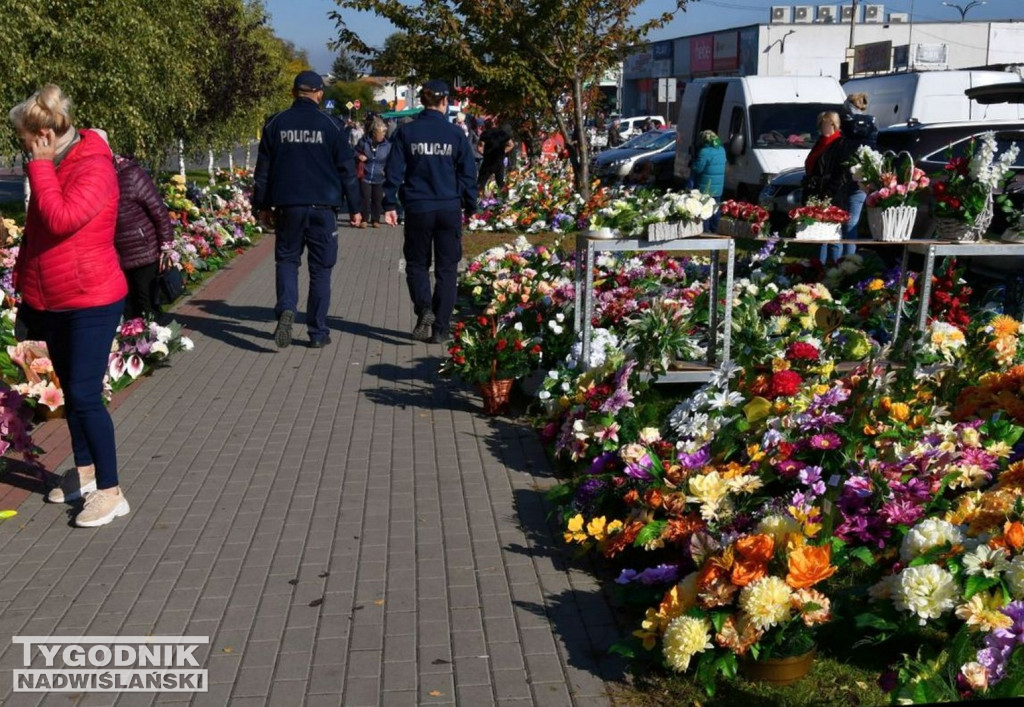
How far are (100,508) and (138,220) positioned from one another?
100 inches

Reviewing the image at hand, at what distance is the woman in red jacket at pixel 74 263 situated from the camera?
4.98 meters

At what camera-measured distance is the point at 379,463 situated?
6.43m

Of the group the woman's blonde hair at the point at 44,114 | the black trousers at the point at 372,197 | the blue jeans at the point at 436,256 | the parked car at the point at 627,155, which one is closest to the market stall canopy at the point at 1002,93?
the blue jeans at the point at 436,256

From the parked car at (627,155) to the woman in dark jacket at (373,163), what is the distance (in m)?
8.81

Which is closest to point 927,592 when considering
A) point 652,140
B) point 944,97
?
point 944,97

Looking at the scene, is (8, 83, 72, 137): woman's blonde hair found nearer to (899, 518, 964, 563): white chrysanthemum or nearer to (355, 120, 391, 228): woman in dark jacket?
(899, 518, 964, 563): white chrysanthemum

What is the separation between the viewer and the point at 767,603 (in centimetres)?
376

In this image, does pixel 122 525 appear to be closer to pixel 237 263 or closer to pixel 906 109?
pixel 237 263

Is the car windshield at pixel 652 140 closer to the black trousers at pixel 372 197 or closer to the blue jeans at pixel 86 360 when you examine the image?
the black trousers at pixel 372 197

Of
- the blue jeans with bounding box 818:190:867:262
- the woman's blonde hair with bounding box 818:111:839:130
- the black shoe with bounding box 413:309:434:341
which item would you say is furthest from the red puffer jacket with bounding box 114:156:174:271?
the woman's blonde hair with bounding box 818:111:839:130

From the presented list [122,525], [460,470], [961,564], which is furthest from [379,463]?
[961,564]

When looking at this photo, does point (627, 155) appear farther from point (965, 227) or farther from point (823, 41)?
point (823, 41)

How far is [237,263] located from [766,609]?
12.4 m

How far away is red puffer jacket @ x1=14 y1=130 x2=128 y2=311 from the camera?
16.2 feet
